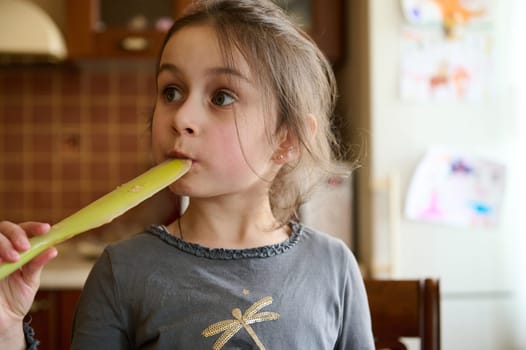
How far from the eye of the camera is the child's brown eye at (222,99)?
69cm

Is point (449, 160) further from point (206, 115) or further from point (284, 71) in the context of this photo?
point (206, 115)

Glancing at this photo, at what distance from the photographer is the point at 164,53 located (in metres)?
0.73

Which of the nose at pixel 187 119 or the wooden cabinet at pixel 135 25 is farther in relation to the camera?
the wooden cabinet at pixel 135 25

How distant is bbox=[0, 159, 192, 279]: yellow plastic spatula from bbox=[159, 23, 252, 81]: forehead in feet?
0.38

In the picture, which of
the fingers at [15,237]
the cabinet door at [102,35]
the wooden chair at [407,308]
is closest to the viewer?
the fingers at [15,237]

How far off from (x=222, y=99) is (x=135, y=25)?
1402 mm

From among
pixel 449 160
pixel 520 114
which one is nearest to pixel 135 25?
pixel 449 160

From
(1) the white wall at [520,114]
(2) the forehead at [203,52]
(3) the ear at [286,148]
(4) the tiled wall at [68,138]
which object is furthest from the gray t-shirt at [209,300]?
(4) the tiled wall at [68,138]

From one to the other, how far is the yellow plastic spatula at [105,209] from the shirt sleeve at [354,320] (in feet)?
0.93

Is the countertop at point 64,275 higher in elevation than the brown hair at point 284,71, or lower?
lower

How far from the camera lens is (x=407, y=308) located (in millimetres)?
989

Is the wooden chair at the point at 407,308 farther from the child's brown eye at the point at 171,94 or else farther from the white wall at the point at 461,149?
the white wall at the point at 461,149

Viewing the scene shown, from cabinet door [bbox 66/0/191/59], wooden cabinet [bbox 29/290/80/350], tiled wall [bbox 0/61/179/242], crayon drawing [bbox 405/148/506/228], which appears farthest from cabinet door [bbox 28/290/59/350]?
crayon drawing [bbox 405/148/506/228]

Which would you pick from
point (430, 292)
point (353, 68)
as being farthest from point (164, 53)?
point (353, 68)
